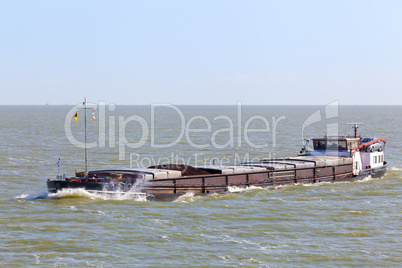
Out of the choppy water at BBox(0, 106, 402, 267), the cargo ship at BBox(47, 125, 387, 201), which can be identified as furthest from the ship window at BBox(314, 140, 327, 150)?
the choppy water at BBox(0, 106, 402, 267)

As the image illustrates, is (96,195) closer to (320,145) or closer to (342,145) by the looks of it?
(320,145)

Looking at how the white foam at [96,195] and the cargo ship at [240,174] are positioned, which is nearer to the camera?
the white foam at [96,195]

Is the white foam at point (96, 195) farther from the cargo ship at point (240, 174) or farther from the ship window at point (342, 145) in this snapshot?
the ship window at point (342, 145)

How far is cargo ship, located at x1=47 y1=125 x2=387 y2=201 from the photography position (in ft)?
129

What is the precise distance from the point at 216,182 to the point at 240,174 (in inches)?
110

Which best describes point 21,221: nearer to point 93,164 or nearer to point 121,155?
point 93,164

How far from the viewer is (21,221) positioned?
3353 centimetres

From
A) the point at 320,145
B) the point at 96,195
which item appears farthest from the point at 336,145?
the point at 96,195

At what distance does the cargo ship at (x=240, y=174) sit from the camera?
1543 inches

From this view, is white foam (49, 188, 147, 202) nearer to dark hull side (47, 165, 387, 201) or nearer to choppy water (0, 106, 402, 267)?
choppy water (0, 106, 402, 267)

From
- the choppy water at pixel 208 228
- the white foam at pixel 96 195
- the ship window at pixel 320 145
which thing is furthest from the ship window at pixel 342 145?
the white foam at pixel 96 195

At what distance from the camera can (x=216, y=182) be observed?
43.8 meters

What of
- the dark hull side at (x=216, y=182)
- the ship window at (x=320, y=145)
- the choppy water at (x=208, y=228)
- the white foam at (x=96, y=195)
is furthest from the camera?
the ship window at (x=320, y=145)

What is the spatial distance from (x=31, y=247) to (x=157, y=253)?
718cm
